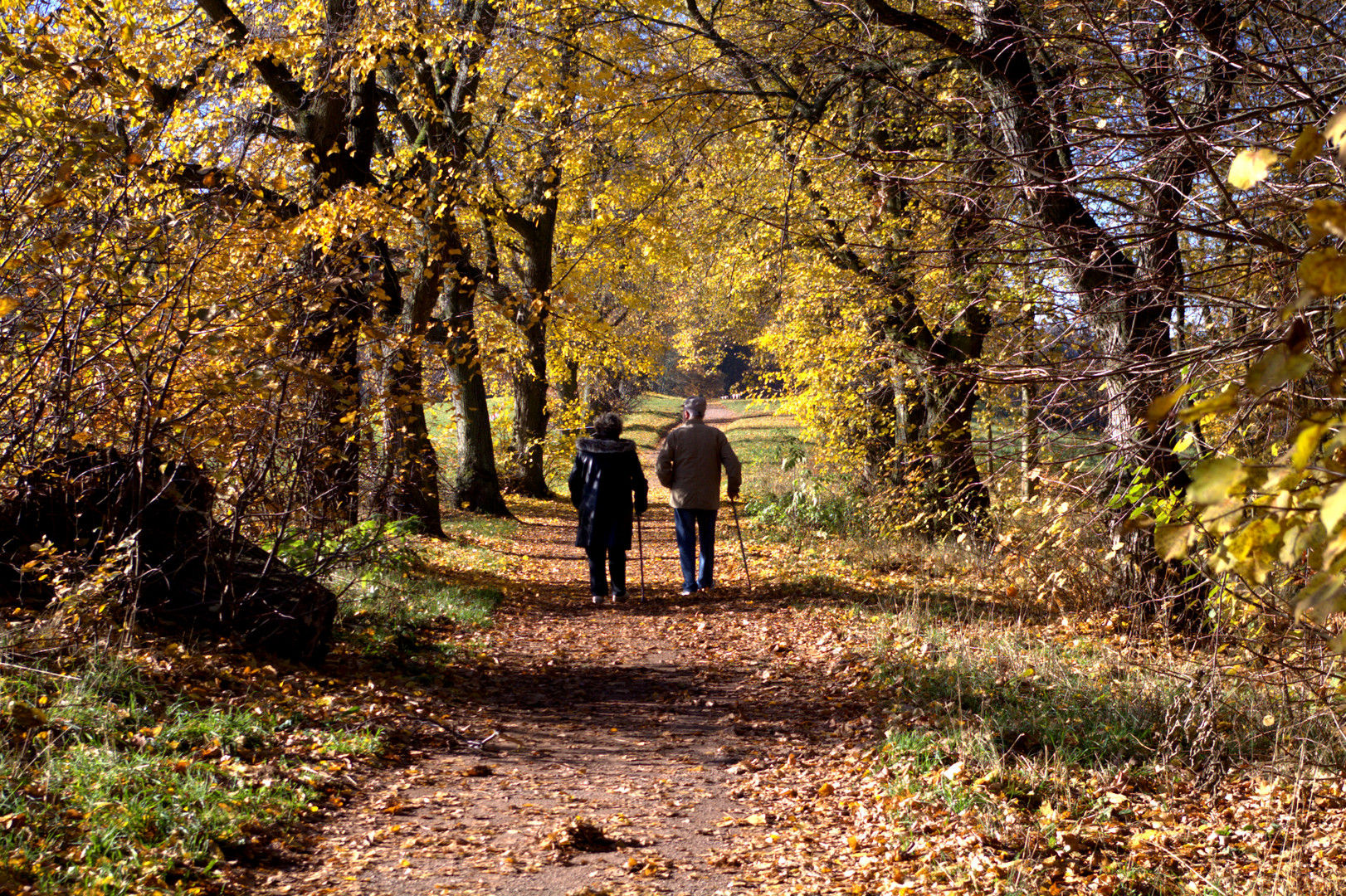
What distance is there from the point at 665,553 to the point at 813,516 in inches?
103

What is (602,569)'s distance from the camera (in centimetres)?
1108

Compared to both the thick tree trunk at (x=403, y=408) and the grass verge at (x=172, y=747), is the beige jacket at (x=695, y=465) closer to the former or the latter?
the thick tree trunk at (x=403, y=408)

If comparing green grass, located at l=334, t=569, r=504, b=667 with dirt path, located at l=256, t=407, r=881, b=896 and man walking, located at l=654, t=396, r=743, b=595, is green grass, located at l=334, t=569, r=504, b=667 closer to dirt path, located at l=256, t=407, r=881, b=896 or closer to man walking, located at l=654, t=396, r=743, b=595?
dirt path, located at l=256, t=407, r=881, b=896

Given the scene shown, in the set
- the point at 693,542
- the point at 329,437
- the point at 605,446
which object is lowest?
the point at 693,542

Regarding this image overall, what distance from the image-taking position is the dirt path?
4.23 m

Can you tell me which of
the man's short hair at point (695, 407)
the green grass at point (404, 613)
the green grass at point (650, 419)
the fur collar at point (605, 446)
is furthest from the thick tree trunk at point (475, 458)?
the green grass at point (650, 419)

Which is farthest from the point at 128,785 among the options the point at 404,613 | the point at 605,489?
the point at 605,489

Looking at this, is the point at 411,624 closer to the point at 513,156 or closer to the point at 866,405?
the point at 866,405

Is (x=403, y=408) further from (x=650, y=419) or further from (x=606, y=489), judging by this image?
(x=650, y=419)

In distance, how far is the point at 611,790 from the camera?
533 cm

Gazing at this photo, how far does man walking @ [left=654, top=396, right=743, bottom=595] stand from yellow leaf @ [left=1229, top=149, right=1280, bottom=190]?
890 cm

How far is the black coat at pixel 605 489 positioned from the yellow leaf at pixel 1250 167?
28.5ft

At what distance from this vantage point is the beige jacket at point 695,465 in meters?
10.9

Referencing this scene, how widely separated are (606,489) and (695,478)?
1.03m
